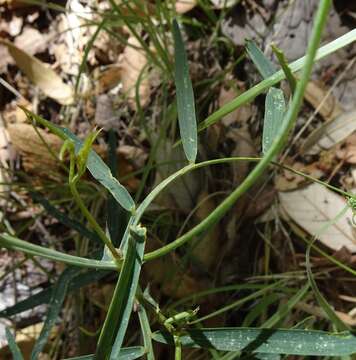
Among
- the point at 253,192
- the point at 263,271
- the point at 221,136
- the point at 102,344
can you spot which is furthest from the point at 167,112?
the point at 102,344

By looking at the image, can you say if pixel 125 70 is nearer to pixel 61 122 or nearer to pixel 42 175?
pixel 61 122

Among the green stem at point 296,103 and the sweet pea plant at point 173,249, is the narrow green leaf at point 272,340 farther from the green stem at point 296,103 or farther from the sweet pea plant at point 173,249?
the green stem at point 296,103

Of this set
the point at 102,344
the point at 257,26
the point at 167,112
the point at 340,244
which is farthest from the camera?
the point at 257,26

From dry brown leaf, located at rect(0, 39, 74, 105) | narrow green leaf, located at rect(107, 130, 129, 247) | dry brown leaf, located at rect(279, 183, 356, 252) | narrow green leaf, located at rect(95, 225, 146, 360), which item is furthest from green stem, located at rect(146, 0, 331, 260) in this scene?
dry brown leaf, located at rect(0, 39, 74, 105)

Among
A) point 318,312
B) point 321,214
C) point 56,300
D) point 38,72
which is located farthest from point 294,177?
point 38,72

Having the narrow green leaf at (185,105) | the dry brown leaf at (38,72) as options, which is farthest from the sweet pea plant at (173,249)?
the dry brown leaf at (38,72)

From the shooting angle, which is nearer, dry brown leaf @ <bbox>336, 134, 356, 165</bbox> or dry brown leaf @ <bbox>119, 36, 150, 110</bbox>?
dry brown leaf @ <bbox>336, 134, 356, 165</bbox>

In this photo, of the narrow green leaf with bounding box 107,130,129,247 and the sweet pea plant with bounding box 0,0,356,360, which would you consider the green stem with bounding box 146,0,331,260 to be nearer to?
the sweet pea plant with bounding box 0,0,356,360
